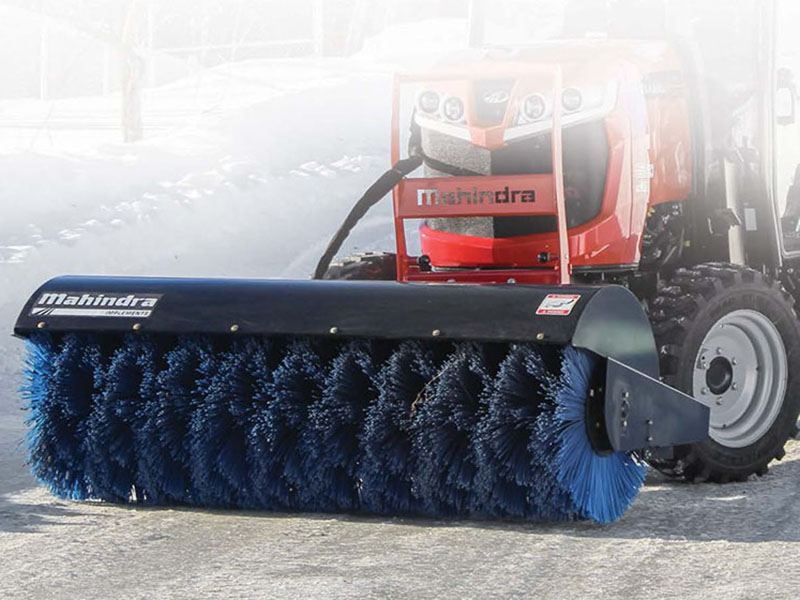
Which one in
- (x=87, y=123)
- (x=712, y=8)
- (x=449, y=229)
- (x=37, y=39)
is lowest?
(x=449, y=229)

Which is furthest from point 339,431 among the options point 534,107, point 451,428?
point 534,107

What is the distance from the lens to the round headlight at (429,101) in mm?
6969

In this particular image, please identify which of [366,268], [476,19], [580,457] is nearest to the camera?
[580,457]

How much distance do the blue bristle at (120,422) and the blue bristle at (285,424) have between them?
0.46 meters

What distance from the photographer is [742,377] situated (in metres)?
7.02

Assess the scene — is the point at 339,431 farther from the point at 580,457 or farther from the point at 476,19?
the point at 476,19

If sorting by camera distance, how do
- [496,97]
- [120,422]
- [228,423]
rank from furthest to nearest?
[496,97], [120,422], [228,423]

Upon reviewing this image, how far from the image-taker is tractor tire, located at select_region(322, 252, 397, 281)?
7605 mm

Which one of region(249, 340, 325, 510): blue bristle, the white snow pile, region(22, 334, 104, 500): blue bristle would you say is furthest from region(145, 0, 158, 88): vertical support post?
region(249, 340, 325, 510): blue bristle

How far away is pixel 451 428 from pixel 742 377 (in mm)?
1711

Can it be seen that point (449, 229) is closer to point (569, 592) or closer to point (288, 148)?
point (569, 592)

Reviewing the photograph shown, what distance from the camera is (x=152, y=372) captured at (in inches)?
244

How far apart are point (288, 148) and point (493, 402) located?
1445 centimetres

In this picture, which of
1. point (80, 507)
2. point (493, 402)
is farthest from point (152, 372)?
point (493, 402)
